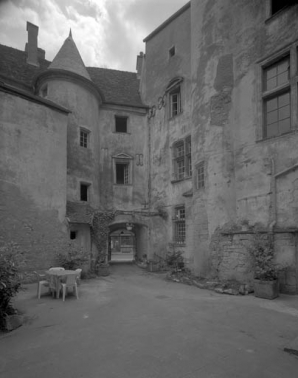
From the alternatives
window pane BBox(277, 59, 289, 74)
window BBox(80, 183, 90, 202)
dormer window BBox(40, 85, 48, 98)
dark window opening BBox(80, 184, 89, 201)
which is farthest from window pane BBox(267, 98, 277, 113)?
dormer window BBox(40, 85, 48, 98)

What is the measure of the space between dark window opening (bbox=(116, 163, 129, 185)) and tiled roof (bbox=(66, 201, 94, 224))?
360 centimetres

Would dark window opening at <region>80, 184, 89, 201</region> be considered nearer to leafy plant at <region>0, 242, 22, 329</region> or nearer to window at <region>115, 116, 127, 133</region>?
window at <region>115, 116, 127, 133</region>

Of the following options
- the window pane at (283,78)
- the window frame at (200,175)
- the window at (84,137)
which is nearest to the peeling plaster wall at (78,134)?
the window at (84,137)

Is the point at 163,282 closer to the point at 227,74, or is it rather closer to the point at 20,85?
the point at 227,74

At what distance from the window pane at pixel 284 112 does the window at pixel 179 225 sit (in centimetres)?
674

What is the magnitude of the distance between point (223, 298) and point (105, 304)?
11.9ft

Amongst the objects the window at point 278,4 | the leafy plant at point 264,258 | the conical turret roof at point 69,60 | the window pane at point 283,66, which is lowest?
the leafy plant at point 264,258

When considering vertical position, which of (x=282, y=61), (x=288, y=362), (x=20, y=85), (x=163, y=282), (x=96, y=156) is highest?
(x=20, y=85)

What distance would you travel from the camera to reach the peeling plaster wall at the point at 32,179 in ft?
35.8

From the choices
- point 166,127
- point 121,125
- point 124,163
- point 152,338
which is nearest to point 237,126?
point 166,127

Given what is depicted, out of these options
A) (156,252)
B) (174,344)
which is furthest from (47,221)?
(174,344)

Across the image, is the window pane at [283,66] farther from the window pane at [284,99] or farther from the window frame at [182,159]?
the window frame at [182,159]

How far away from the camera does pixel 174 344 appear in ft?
15.7

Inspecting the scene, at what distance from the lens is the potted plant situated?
8250 millimetres
